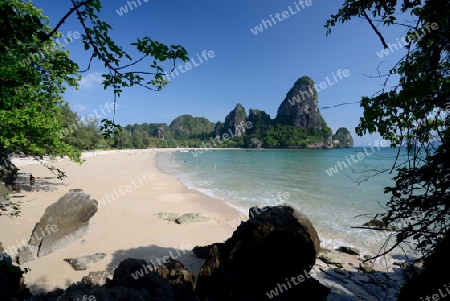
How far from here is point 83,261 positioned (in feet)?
24.2

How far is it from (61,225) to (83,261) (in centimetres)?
234

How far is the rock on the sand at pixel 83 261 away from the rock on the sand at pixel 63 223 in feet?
4.09

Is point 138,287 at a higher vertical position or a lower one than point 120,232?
lower

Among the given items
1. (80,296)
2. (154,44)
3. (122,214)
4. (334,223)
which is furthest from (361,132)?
(122,214)

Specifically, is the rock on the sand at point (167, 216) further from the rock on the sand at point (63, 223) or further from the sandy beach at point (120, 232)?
the rock on the sand at point (63, 223)

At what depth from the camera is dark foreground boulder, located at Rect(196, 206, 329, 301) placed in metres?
5.06

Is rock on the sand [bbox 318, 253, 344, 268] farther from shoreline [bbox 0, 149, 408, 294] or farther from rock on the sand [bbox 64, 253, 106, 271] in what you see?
rock on the sand [bbox 64, 253, 106, 271]

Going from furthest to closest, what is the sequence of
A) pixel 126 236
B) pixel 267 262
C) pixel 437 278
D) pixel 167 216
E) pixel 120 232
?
pixel 167 216 < pixel 120 232 < pixel 126 236 < pixel 267 262 < pixel 437 278

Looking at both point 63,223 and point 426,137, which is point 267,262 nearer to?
point 426,137

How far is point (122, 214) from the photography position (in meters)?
12.9

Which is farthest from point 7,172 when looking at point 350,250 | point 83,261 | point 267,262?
point 350,250

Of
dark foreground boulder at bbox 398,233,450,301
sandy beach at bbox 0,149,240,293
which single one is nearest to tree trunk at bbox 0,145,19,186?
sandy beach at bbox 0,149,240,293

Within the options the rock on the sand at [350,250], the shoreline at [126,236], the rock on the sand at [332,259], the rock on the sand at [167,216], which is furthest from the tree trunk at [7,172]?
the rock on the sand at [350,250]

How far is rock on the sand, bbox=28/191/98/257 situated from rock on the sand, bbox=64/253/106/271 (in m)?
1.25
